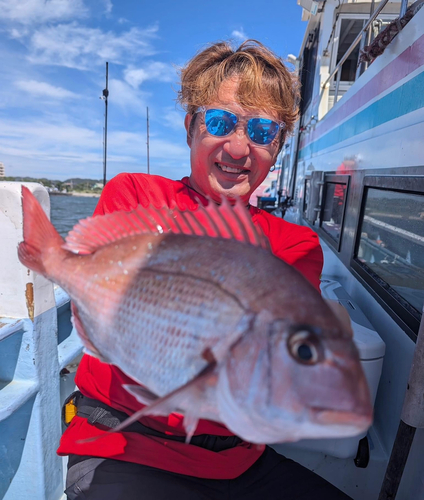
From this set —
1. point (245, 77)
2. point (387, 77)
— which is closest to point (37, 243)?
point (245, 77)

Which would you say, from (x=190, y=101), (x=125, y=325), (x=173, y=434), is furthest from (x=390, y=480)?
(x=190, y=101)

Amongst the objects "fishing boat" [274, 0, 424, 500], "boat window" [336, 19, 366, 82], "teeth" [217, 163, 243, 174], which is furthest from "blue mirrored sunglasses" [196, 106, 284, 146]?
"boat window" [336, 19, 366, 82]

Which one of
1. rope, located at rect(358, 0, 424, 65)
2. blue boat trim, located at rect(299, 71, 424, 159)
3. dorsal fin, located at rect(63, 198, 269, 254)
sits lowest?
dorsal fin, located at rect(63, 198, 269, 254)

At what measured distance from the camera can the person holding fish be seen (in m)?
0.80

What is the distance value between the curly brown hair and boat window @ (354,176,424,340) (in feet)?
4.10

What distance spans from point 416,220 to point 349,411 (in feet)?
7.70

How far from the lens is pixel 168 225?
1159mm

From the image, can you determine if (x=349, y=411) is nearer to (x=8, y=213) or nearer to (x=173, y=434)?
(x=173, y=434)

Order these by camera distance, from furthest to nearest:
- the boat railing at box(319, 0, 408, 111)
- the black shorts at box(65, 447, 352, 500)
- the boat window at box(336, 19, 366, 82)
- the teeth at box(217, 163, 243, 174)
Answer: the boat window at box(336, 19, 366, 82) → the boat railing at box(319, 0, 408, 111) → the teeth at box(217, 163, 243, 174) → the black shorts at box(65, 447, 352, 500)

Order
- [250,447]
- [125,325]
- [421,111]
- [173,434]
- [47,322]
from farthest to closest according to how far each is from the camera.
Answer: [421,111] < [47,322] < [250,447] < [173,434] < [125,325]

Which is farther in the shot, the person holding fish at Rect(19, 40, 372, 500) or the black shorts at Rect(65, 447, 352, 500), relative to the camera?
the black shorts at Rect(65, 447, 352, 500)

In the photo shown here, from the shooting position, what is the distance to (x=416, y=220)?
2598mm

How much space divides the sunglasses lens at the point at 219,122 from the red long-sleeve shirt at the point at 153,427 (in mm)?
521

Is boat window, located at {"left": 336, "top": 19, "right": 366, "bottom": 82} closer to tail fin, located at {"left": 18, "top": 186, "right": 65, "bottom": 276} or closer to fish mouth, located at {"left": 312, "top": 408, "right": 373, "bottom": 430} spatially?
tail fin, located at {"left": 18, "top": 186, "right": 65, "bottom": 276}
